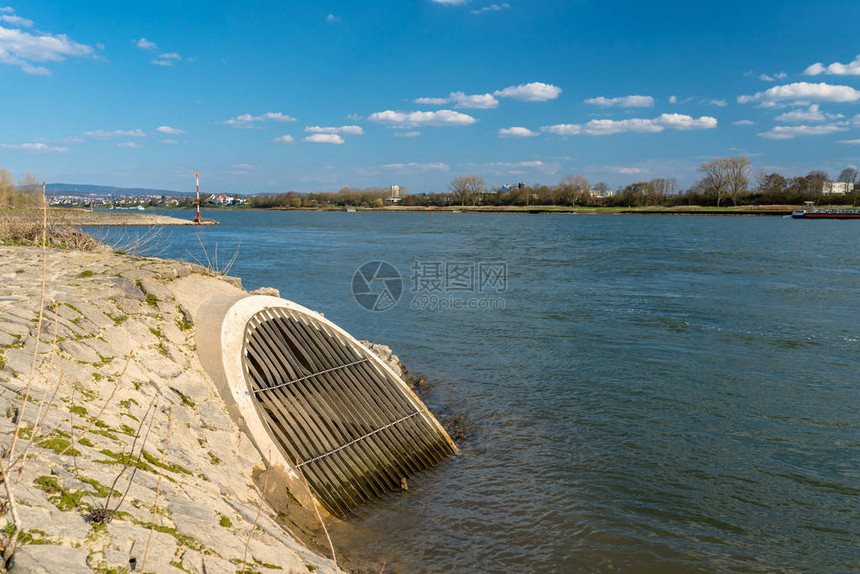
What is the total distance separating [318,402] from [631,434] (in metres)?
5.71

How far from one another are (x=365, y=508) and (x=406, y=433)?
156 centimetres

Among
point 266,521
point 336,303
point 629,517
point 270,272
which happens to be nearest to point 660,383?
point 629,517

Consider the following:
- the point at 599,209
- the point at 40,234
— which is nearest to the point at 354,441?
the point at 40,234

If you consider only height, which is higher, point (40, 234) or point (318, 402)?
point (40, 234)

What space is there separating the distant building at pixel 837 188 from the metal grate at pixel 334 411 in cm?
14803

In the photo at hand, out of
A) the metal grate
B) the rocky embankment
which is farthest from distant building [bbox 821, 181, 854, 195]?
the rocky embankment

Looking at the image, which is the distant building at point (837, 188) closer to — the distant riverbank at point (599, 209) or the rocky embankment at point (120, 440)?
the distant riverbank at point (599, 209)

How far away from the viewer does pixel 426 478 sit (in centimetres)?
843

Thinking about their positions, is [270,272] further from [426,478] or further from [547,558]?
[547,558]

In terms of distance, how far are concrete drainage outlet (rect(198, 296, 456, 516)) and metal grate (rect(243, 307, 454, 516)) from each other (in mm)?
15

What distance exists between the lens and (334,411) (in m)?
8.09

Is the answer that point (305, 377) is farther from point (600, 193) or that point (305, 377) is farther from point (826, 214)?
point (600, 193)

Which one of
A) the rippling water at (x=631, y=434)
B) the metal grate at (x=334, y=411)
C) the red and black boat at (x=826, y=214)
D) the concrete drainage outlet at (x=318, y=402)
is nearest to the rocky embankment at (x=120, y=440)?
the concrete drainage outlet at (x=318, y=402)

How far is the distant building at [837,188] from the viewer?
12888cm
